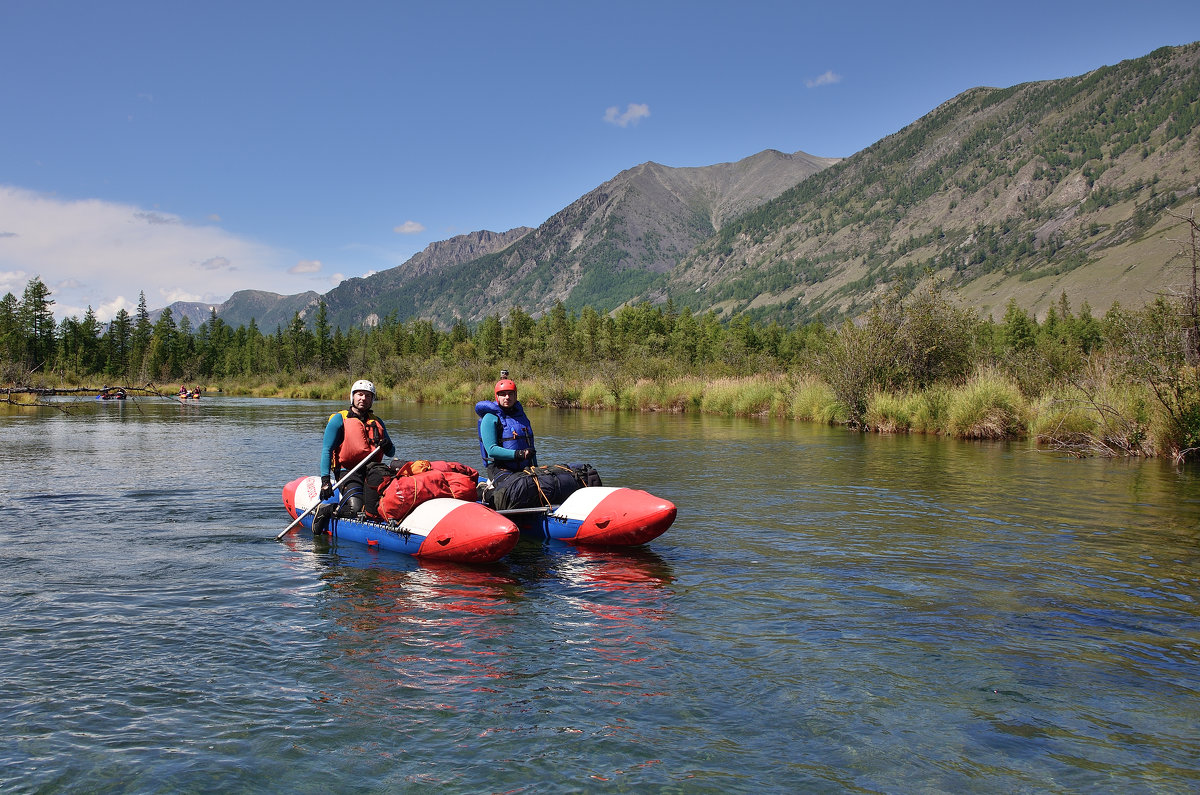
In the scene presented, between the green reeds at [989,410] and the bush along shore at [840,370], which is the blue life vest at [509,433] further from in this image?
the green reeds at [989,410]

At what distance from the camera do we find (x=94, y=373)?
94625mm

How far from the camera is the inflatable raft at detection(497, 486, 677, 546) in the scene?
9945 mm

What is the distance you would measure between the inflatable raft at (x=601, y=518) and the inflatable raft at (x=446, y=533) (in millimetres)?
969

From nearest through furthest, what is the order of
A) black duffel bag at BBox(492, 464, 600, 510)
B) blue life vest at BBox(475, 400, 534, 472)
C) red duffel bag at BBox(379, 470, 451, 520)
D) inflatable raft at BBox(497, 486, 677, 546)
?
1. inflatable raft at BBox(497, 486, 677, 546)
2. red duffel bag at BBox(379, 470, 451, 520)
3. black duffel bag at BBox(492, 464, 600, 510)
4. blue life vest at BBox(475, 400, 534, 472)

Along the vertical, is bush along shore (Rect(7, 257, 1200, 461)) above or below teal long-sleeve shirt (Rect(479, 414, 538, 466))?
above

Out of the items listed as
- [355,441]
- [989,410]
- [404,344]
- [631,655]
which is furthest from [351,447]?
[404,344]

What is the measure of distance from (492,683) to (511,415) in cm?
589

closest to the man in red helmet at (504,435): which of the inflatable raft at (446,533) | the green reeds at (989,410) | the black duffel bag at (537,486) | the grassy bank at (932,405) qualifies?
the black duffel bag at (537,486)

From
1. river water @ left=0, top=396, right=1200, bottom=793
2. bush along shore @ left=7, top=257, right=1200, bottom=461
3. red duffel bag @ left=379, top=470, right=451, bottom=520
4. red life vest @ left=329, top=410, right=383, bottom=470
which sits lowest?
river water @ left=0, top=396, right=1200, bottom=793

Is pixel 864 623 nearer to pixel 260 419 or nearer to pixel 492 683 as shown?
pixel 492 683

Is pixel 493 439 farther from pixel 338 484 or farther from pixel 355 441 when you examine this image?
pixel 338 484

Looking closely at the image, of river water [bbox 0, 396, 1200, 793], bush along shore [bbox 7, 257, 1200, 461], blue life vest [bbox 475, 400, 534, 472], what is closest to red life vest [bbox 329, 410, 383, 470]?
river water [bbox 0, 396, 1200, 793]

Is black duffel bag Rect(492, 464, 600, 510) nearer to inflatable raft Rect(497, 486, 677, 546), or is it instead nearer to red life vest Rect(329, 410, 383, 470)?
inflatable raft Rect(497, 486, 677, 546)

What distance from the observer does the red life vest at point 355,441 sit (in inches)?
443
